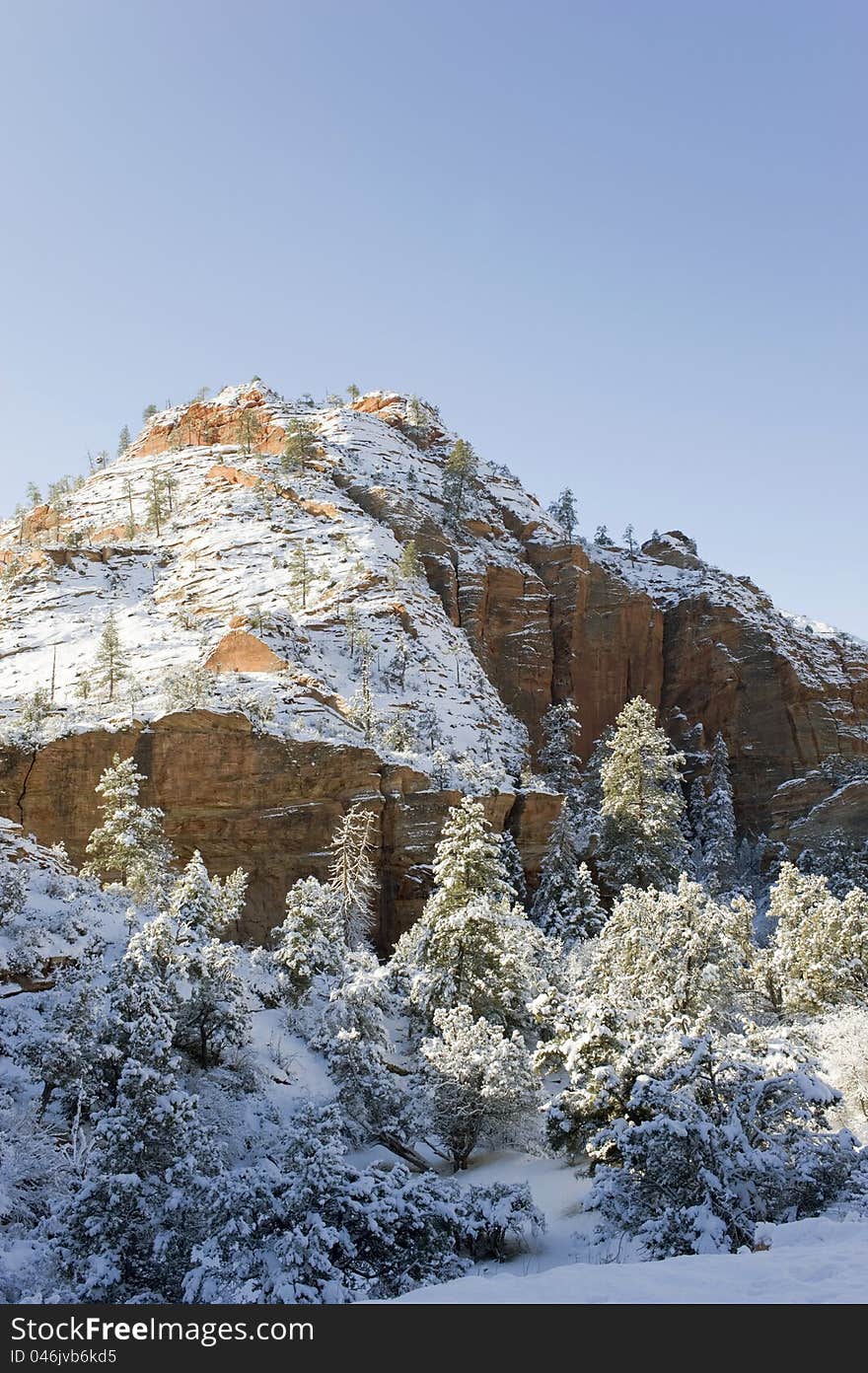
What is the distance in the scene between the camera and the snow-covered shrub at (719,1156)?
13508 mm

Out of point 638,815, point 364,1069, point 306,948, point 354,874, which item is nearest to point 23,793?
point 354,874

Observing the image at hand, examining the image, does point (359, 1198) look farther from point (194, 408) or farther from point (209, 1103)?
point (194, 408)

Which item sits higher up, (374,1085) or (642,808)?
(642,808)

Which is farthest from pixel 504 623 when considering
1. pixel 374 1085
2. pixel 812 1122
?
pixel 812 1122

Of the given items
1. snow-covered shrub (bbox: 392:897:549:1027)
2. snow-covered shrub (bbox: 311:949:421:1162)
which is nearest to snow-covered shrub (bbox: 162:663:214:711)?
snow-covered shrub (bbox: 392:897:549:1027)

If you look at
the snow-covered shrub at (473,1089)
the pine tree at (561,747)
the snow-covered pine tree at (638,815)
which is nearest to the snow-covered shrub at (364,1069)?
the snow-covered shrub at (473,1089)

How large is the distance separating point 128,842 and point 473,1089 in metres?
19.5

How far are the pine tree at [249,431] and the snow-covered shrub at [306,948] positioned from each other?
Result: 7234 cm

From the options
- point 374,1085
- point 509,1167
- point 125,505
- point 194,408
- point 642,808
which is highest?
point 194,408

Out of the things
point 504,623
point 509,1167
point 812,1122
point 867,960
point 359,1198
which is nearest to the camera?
point 359,1198

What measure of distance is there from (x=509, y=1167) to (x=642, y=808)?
90.4 feet

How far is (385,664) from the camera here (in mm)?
59812

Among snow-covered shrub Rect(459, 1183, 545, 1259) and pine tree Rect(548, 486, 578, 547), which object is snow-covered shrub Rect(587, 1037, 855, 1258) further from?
pine tree Rect(548, 486, 578, 547)

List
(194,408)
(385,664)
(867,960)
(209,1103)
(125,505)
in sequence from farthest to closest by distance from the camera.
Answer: (194,408) < (125,505) < (385,664) < (867,960) < (209,1103)
